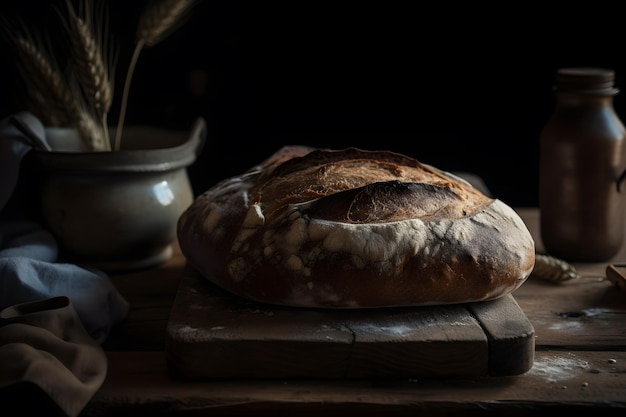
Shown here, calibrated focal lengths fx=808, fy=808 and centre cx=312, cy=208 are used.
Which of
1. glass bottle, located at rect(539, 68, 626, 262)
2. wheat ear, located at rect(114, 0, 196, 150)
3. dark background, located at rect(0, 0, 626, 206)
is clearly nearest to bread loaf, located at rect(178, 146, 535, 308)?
glass bottle, located at rect(539, 68, 626, 262)

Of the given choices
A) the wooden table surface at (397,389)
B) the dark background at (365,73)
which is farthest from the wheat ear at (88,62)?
the dark background at (365,73)

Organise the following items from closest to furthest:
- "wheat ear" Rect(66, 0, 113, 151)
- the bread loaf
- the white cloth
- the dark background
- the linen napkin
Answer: the linen napkin < the bread loaf < the white cloth < "wheat ear" Rect(66, 0, 113, 151) < the dark background

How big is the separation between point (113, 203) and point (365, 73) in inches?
40.5

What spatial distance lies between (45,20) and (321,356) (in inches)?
60.4

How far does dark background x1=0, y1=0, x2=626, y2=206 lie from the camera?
7.55 ft

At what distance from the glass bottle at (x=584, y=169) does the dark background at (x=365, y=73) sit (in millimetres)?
743

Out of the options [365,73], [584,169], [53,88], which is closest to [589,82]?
[584,169]

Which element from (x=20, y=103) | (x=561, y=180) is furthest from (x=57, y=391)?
(x=20, y=103)

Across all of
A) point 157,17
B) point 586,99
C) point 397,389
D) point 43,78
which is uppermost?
point 157,17

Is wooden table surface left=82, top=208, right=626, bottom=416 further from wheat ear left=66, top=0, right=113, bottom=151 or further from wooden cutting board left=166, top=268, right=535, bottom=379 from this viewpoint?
wheat ear left=66, top=0, right=113, bottom=151

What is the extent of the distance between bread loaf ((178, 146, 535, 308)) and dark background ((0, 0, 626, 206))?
3.28ft

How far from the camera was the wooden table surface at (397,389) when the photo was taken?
41.0 inches

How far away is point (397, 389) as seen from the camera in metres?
1.09

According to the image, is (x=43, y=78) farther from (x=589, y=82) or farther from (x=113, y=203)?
(x=589, y=82)
